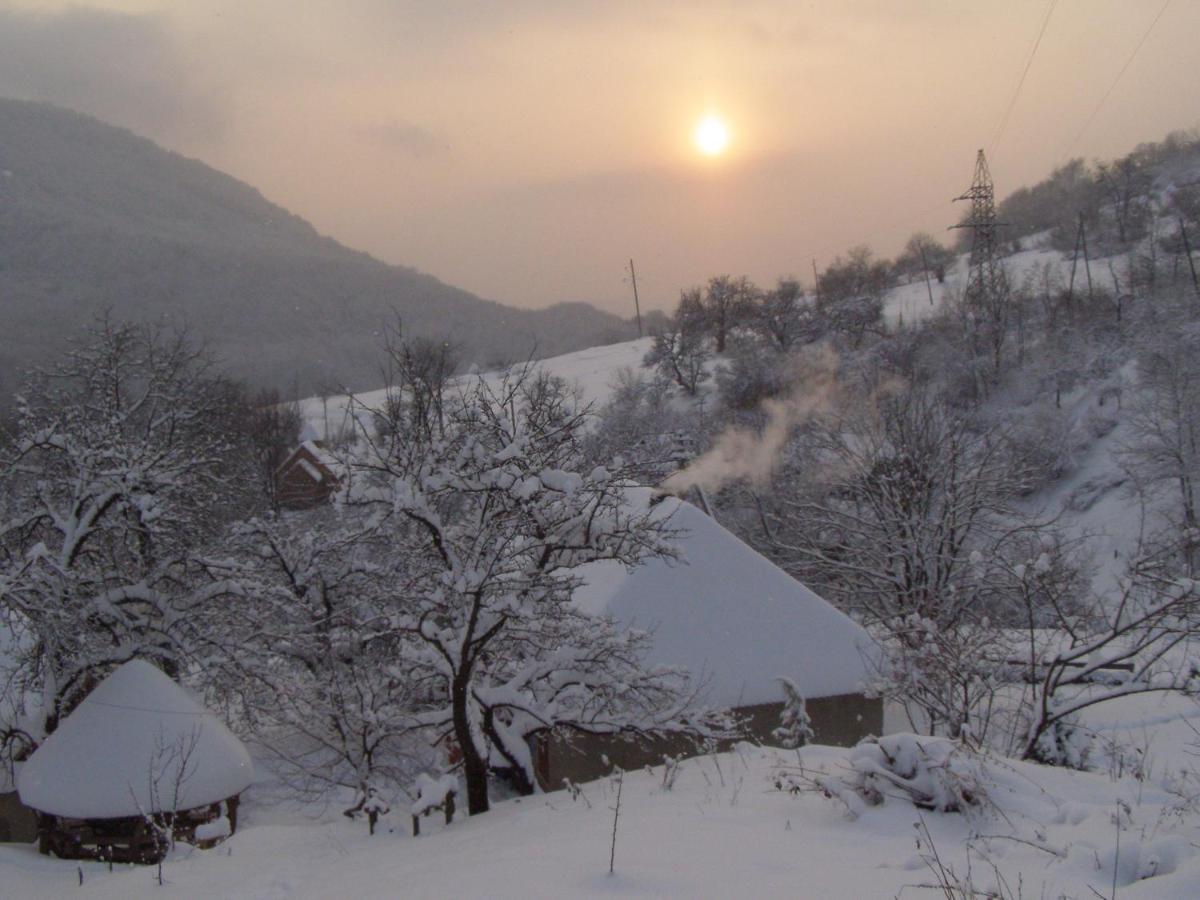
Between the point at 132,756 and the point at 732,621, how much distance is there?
8.81 meters

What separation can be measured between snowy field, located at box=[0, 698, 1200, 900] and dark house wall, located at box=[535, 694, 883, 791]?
4.54 m

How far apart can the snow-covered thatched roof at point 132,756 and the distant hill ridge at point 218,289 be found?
259ft

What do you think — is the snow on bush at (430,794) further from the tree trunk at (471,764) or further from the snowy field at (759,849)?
the tree trunk at (471,764)

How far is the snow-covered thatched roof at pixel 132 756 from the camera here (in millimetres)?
12211

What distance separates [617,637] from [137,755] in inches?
278

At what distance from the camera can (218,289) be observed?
144 m

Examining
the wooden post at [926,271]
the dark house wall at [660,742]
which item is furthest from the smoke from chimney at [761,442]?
the wooden post at [926,271]

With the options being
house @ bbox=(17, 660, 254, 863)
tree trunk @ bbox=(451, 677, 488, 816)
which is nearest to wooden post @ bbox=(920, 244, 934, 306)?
house @ bbox=(17, 660, 254, 863)

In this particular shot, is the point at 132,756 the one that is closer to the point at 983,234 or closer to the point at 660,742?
the point at 660,742

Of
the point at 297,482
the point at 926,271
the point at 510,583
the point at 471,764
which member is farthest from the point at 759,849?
the point at 926,271

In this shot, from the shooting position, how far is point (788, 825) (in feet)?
18.0

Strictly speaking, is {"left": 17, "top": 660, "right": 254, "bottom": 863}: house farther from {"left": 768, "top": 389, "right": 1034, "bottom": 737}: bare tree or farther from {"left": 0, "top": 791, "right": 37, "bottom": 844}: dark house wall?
{"left": 768, "top": 389, "right": 1034, "bottom": 737}: bare tree

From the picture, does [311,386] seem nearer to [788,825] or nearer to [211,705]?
[211,705]

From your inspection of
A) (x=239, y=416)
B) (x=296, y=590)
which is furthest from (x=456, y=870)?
(x=239, y=416)
